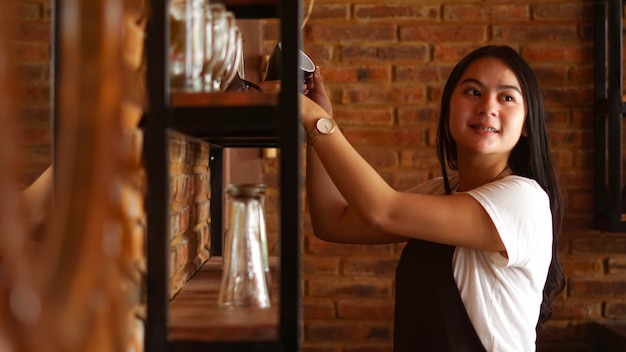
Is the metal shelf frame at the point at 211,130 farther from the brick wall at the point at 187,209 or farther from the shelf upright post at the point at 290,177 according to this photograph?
the brick wall at the point at 187,209

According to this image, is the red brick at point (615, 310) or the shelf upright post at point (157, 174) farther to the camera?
the red brick at point (615, 310)

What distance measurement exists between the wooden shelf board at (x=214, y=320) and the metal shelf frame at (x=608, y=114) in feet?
5.40

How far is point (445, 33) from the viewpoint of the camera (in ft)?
8.17

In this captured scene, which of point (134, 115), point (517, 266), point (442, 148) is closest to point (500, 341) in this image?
point (517, 266)

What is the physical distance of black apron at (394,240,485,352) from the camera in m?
1.50

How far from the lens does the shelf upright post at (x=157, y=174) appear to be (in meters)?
0.73

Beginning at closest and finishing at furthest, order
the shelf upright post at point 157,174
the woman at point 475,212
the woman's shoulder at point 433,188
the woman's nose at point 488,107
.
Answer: the shelf upright post at point 157,174 < the woman at point 475,212 < the woman's nose at point 488,107 < the woman's shoulder at point 433,188

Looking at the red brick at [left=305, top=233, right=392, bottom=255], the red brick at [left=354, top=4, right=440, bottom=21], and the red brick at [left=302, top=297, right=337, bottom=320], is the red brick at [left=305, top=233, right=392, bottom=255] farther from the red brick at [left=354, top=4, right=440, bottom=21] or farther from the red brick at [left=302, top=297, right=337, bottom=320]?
the red brick at [left=354, top=4, right=440, bottom=21]

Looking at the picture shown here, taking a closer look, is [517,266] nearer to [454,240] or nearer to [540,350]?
[454,240]

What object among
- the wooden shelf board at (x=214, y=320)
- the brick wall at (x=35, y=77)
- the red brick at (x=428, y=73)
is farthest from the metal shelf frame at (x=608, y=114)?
the brick wall at (x=35, y=77)

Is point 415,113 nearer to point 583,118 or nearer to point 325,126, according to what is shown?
point 583,118

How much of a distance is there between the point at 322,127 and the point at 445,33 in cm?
132

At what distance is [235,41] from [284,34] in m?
0.22

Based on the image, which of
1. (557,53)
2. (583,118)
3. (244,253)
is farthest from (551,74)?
(244,253)
